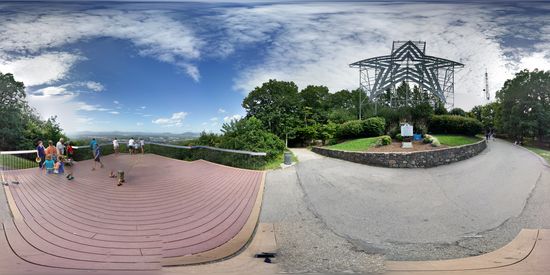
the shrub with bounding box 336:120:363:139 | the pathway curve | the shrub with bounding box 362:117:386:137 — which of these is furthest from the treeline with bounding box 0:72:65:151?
the shrub with bounding box 362:117:386:137

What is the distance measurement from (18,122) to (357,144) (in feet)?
8.50

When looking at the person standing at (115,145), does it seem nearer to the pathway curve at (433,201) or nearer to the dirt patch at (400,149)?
the pathway curve at (433,201)

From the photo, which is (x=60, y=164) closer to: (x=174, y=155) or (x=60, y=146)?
(x=60, y=146)

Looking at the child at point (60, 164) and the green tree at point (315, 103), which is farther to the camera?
the green tree at point (315, 103)

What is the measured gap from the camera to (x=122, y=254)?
175 centimetres

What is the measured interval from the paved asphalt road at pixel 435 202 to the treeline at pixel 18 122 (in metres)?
1.82

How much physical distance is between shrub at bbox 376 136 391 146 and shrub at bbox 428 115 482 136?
401mm

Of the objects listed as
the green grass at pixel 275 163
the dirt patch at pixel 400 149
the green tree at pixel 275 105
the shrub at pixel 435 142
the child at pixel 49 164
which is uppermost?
the green tree at pixel 275 105

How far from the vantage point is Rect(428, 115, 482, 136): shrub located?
2.12 meters

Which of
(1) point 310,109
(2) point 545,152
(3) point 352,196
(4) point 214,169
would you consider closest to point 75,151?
(4) point 214,169

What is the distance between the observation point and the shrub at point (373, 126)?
2250mm

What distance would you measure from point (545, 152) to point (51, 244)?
12.9ft

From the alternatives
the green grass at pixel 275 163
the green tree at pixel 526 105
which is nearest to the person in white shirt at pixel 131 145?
the green grass at pixel 275 163

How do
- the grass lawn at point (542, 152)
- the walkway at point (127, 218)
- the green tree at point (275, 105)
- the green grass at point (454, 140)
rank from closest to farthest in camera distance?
the walkway at point (127, 218) < the green tree at point (275, 105) < the green grass at point (454, 140) < the grass lawn at point (542, 152)
